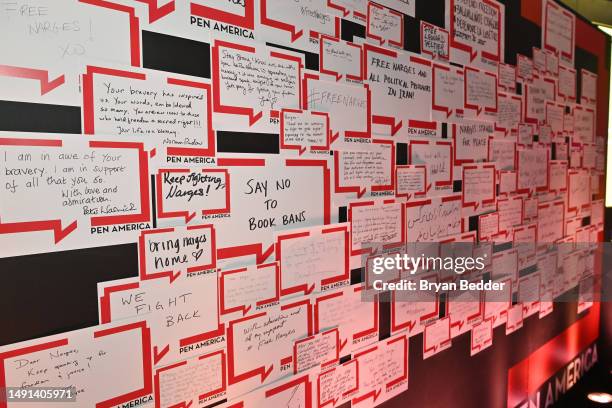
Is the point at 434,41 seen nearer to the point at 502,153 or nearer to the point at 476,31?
the point at 476,31

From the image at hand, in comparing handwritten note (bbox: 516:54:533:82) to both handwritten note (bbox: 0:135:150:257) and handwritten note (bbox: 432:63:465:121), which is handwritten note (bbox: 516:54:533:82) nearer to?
handwritten note (bbox: 432:63:465:121)

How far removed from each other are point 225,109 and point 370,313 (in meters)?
0.90

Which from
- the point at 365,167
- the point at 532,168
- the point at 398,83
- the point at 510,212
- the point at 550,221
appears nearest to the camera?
the point at 365,167

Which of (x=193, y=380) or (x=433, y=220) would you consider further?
(x=433, y=220)

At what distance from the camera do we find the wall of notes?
101 centimetres

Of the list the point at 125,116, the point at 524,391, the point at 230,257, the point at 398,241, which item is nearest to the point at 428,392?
the point at 398,241

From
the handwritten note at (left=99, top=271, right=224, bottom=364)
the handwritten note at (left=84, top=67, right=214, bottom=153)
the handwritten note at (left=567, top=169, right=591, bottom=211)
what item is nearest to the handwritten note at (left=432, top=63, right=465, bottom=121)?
the handwritten note at (left=84, top=67, right=214, bottom=153)

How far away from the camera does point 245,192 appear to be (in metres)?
1.34

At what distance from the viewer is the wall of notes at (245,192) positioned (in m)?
1.01

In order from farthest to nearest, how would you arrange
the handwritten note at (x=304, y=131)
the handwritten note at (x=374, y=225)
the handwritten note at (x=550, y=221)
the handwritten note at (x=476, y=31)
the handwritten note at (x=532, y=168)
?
the handwritten note at (x=550, y=221) < the handwritten note at (x=532, y=168) < the handwritten note at (x=476, y=31) < the handwritten note at (x=374, y=225) < the handwritten note at (x=304, y=131)

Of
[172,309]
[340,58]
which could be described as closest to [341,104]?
[340,58]

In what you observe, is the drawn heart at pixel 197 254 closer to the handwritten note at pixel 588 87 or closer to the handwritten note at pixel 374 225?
the handwritten note at pixel 374 225

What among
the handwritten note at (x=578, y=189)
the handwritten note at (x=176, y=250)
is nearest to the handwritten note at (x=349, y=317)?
the handwritten note at (x=176, y=250)

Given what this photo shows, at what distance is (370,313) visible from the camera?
1.75m
